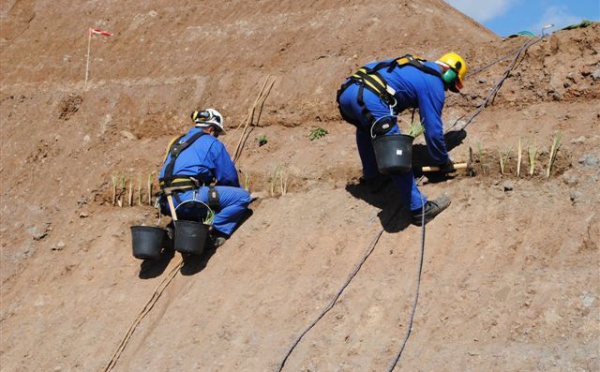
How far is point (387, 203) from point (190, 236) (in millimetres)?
1921

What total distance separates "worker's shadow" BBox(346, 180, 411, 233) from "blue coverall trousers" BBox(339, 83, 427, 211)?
0.17m

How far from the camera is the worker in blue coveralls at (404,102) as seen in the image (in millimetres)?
6617

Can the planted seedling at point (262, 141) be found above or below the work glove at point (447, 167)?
below

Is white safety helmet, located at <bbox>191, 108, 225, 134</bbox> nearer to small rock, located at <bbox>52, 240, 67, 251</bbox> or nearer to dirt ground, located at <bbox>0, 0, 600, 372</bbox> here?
dirt ground, located at <bbox>0, 0, 600, 372</bbox>

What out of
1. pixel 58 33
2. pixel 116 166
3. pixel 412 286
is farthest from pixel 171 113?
pixel 412 286

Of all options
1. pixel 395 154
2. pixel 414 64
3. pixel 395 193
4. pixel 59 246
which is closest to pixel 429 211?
pixel 395 154

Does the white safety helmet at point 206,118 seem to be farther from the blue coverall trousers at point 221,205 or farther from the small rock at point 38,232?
the small rock at point 38,232

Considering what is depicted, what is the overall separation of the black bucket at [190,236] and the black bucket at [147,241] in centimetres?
33

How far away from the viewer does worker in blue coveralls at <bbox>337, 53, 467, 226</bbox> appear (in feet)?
21.7

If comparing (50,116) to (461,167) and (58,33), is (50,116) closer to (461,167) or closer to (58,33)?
(58,33)

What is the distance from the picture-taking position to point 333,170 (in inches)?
321

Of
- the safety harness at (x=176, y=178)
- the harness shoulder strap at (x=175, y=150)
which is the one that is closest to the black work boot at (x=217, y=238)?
the safety harness at (x=176, y=178)

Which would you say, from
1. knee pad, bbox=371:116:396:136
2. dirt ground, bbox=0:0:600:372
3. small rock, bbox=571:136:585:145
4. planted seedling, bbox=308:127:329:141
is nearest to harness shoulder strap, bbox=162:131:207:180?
dirt ground, bbox=0:0:600:372

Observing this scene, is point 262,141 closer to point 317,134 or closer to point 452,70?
point 317,134
